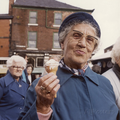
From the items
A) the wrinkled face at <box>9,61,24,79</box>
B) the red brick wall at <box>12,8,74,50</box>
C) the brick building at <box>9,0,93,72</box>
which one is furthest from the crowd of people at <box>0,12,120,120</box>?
the red brick wall at <box>12,8,74,50</box>

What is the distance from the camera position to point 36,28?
13.1 meters

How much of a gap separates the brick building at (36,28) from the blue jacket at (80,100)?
11.4m

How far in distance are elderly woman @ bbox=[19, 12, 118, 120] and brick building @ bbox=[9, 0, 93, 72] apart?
11275 millimetres

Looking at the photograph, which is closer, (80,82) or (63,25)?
(80,82)

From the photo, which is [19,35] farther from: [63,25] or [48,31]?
[63,25]

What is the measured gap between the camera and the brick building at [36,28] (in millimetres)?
12812

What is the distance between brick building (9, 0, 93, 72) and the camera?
42.0 feet

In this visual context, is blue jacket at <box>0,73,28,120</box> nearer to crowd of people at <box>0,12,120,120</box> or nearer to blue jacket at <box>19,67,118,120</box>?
crowd of people at <box>0,12,120,120</box>

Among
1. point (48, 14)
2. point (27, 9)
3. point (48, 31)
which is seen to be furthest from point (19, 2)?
point (48, 31)

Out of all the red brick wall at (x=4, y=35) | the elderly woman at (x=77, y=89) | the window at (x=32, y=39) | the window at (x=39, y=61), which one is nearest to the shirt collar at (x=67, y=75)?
the elderly woman at (x=77, y=89)

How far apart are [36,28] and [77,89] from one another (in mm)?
12620

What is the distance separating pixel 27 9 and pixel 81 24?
1294cm

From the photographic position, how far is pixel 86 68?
4.80 feet

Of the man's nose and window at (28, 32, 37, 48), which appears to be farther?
window at (28, 32, 37, 48)
